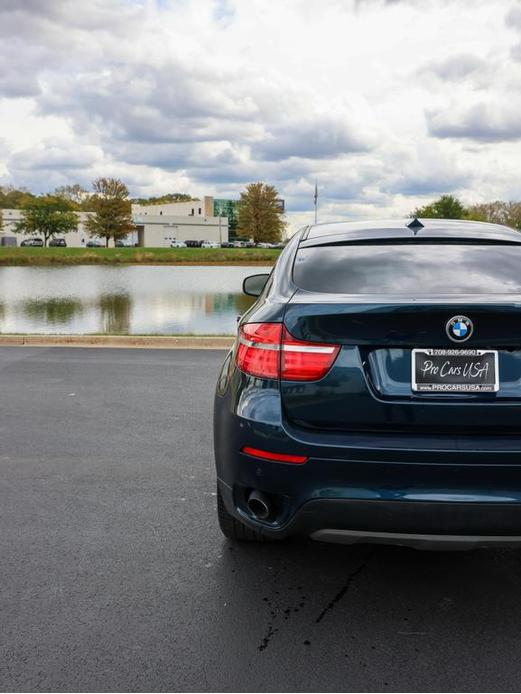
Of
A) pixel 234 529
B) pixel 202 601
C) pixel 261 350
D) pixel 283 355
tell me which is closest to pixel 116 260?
pixel 234 529

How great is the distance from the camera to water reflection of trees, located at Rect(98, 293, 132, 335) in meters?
15.4

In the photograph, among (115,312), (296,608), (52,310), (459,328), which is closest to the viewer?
(459,328)

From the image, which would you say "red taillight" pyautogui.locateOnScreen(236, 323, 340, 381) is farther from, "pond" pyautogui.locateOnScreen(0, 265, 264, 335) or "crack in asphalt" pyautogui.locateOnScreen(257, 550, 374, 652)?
"pond" pyautogui.locateOnScreen(0, 265, 264, 335)

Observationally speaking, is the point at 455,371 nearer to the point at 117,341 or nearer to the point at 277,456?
the point at 277,456

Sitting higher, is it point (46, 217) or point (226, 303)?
point (46, 217)

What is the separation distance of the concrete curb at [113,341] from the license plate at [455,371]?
9081 millimetres

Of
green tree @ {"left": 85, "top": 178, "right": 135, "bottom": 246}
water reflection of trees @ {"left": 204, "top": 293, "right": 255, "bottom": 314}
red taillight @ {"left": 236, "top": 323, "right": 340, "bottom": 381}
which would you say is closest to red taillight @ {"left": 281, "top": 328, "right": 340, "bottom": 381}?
red taillight @ {"left": 236, "top": 323, "right": 340, "bottom": 381}

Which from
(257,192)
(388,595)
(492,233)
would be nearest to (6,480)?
(388,595)

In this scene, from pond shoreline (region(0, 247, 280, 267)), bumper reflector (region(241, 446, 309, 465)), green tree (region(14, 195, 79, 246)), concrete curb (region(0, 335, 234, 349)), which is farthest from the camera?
green tree (region(14, 195, 79, 246))

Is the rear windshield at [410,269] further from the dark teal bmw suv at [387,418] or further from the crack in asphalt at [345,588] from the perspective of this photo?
the crack in asphalt at [345,588]

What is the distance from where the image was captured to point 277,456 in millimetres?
2805

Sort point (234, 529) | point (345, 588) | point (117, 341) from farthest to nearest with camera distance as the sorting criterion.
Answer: point (117, 341) < point (234, 529) < point (345, 588)

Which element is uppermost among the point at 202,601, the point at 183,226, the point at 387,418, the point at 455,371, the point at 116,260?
the point at 183,226

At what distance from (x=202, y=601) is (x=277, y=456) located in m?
0.84
